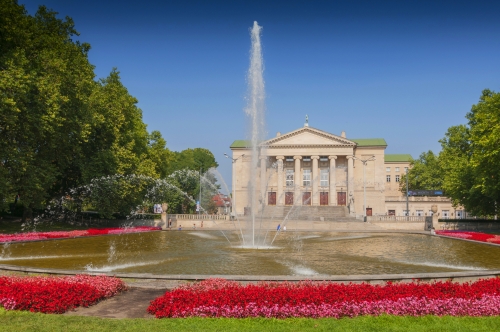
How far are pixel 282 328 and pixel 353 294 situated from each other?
2.20 meters

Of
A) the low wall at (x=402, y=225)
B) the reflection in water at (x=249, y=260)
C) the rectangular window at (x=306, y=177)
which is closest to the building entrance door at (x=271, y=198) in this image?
the rectangular window at (x=306, y=177)

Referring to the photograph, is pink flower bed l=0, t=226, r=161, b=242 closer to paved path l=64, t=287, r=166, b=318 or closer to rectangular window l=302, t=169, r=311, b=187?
paved path l=64, t=287, r=166, b=318

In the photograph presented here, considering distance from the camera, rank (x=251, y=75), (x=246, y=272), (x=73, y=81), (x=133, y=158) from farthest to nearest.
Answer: (x=133, y=158)
(x=73, y=81)
(x=251, y=75)
(x=246, y=272)

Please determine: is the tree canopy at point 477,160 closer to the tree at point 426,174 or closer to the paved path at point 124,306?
the tree at point 426,174

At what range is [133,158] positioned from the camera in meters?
45.3

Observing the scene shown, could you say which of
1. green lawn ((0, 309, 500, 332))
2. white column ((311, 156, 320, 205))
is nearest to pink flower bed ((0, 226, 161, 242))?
green lawn ((0, 309, 500, 332))

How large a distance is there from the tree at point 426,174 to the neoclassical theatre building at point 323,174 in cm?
502

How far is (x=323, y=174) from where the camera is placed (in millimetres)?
79125

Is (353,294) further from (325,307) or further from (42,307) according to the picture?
(42,307)

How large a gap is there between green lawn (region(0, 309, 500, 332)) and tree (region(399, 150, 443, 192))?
80.9 m

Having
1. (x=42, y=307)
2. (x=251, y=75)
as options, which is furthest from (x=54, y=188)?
(x=42, y=307)

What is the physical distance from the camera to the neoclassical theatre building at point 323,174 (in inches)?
3002

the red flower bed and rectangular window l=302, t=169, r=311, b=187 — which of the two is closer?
the red flower bed

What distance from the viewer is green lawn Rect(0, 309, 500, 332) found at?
8633mm
